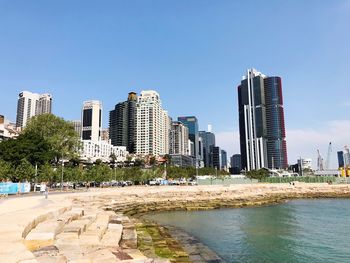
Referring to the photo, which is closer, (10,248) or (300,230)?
(10,248)

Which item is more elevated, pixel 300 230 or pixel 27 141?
pixel 27 141

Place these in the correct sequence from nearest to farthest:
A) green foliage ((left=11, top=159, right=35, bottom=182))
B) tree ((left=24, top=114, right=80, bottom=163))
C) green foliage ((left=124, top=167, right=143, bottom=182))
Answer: green foliage ((left=11, top=159, right=35, bottom=182))
tree ((left=24, top=114, right=80, bottom=163))
green foliage ((left=124, top=167, right=143, bottom=182))

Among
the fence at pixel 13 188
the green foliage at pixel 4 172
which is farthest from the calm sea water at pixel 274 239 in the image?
the green foliage at pixel 4 172

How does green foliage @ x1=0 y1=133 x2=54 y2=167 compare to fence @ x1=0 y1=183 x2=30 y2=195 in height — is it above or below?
above

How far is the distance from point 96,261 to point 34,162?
89.1m

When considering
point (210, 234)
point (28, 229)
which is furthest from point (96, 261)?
point (210, 234)

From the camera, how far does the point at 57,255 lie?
1119 centimetres

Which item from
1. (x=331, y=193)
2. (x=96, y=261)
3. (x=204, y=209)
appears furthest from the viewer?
(x=331, y=193)

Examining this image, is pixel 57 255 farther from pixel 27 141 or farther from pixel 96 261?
pixel 27 141

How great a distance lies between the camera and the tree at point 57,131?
330ft

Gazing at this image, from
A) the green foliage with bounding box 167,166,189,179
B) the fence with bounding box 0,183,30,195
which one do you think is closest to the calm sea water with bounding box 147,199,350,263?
the fence with bounding box 0,183,30,195

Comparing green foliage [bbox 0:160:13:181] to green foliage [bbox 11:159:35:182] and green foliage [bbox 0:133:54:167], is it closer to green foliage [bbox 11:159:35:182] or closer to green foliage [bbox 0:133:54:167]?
green foliage [bbox 11:159:35:182]

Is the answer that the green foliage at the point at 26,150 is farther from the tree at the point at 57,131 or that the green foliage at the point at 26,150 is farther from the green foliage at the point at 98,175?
the green foliage at the point at 98,175

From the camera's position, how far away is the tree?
100 meters
